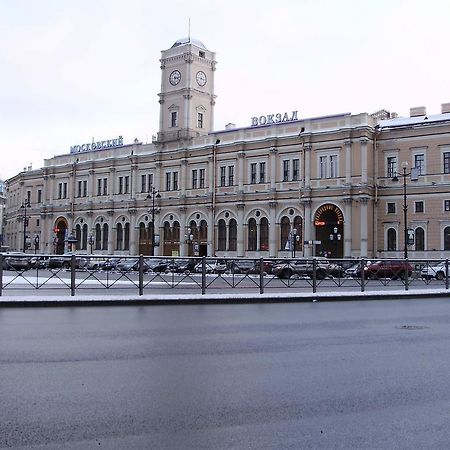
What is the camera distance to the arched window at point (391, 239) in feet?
189

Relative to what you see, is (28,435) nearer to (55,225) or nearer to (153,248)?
(153,248)

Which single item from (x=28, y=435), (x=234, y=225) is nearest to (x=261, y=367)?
(x=28, y=435)

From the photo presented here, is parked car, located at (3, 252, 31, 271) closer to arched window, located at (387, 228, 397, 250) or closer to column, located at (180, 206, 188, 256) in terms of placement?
arched window, located at (387, 228, 397, 250)

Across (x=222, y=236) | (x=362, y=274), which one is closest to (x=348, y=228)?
(x=222, y=236)

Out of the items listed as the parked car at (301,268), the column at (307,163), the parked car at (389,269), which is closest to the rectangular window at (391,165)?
the column at (307,163)

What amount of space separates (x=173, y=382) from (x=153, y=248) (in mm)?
67453

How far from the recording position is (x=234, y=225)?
68.0 meters

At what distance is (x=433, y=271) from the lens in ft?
81.6

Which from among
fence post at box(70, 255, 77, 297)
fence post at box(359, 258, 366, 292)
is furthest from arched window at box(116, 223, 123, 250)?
fence post at box(70, 255, 77, 297)

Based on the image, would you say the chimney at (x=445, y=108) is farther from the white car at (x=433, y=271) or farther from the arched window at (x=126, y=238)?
the arched window at (x=126, y=238)

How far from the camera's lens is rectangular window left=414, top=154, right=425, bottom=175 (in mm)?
56688

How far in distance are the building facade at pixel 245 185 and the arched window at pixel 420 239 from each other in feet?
0.38

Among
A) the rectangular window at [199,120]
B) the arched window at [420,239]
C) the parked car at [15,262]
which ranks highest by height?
the rectangular window at [199,120]

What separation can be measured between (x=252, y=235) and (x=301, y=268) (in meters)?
45.3
